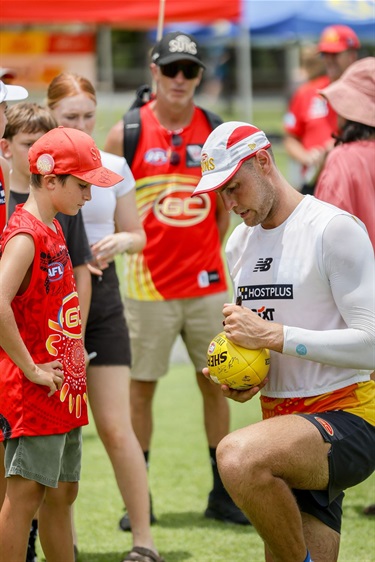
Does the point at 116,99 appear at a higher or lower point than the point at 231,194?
lower

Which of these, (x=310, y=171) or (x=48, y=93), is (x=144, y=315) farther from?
(x=310, y=171)

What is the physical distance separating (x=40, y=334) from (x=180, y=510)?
2.27 metres

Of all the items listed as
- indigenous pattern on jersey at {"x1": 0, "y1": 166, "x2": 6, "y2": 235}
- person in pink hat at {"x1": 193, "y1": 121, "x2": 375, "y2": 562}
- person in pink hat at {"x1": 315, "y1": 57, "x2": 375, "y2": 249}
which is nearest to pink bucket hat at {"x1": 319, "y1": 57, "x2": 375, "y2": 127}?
person in pink hat at {"x1": 315, "y1": 57, "x2": 375, "y2": 249}

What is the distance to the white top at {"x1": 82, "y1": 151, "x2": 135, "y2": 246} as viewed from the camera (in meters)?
4.98

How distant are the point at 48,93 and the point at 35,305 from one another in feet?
5.54

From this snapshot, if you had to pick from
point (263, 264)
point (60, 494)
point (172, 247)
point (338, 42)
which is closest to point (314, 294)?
point (263, 264)

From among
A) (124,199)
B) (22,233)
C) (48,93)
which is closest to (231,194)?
(22,233)

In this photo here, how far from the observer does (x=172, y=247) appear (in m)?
5.81

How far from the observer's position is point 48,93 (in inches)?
204

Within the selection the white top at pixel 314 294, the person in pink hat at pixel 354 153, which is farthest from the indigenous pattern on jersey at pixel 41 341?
the person in pink hat at pixel 354 153

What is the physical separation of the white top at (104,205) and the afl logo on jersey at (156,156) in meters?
0.69

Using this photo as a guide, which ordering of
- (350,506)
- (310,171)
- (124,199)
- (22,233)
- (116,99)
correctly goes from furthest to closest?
(116,99) < (310,171) < (350,506) < (124,199) < (22,233)

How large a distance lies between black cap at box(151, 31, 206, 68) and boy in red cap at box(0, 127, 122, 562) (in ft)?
6.35

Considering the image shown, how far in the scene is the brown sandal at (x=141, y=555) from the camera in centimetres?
482
